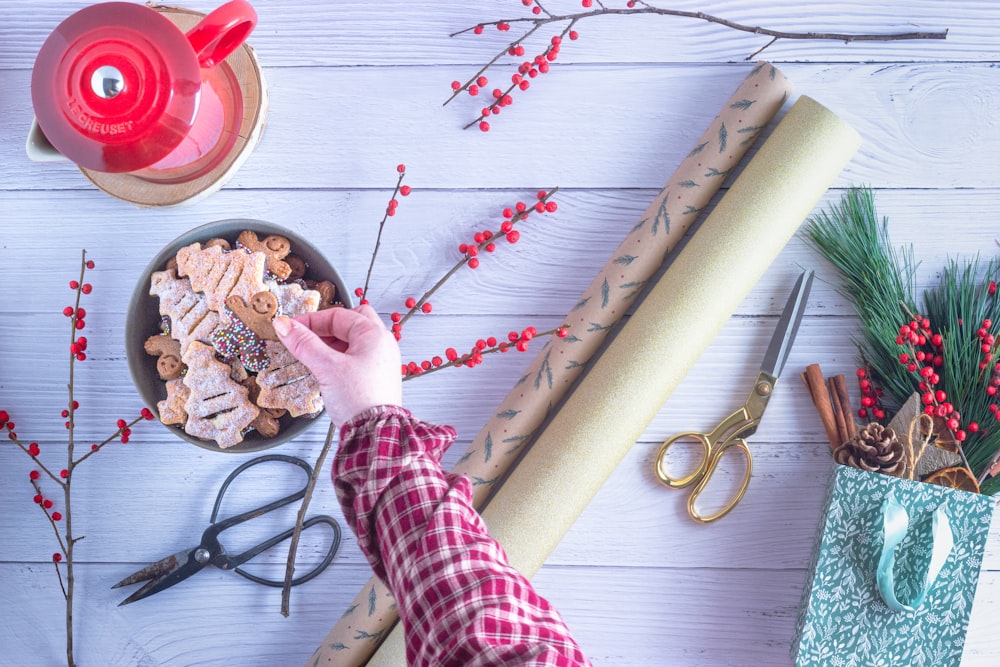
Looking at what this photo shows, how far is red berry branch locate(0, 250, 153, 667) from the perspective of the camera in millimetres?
964

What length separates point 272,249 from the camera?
907 millimetres

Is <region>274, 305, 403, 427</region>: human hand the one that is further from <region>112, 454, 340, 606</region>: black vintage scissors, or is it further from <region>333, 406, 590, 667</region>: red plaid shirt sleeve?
<region>112, 454, 340, 606</region>: black vintage scissors

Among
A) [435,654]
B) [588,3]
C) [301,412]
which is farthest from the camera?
[588,3]

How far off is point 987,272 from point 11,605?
4.47 feet

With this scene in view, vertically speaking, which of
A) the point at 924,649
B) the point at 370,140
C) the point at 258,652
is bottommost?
the point at 258,652

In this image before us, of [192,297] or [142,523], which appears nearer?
[192,297]

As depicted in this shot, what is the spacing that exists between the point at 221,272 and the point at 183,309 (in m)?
0.06

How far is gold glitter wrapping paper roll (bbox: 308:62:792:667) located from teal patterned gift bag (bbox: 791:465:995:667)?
0.34 meters

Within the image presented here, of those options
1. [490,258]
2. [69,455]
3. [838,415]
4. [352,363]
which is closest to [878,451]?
[838,415]

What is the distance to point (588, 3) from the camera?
38.9 inches

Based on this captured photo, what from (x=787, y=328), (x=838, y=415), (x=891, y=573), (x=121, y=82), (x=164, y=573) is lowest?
(x=164, y=573)

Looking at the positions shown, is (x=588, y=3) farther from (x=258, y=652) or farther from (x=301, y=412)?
(x=258, y=652)

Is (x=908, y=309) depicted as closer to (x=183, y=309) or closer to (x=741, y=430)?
(x=741, y=430)

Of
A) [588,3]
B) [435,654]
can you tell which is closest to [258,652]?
[435,654]
